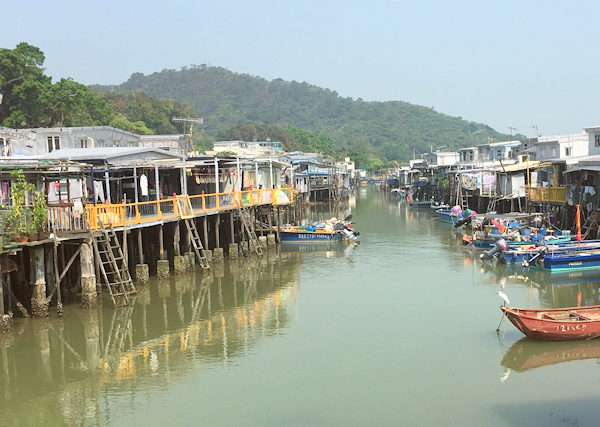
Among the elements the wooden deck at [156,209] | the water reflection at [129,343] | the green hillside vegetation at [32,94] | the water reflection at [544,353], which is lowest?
the water reflection at [544,353]

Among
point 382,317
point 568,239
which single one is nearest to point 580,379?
point 382,317

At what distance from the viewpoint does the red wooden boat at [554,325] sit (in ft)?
61.0

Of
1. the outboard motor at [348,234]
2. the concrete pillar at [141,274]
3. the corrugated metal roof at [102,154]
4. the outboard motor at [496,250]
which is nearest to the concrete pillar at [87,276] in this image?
the concrete pillar at [141,274]

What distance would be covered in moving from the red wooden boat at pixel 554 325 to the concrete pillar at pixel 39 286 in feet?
46.5

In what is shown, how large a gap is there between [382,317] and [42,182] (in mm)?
12644

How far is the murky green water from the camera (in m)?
15.3

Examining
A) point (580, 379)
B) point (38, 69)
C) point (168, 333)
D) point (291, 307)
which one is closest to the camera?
point (580, 379)

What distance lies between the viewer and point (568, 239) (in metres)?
32.5

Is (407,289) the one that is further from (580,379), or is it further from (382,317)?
(580,379)

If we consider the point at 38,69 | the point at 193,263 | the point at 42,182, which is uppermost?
the point at 38,69

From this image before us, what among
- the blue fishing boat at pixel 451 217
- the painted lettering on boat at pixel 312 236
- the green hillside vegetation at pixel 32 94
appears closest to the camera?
the painted lettering on boat at pixel 312 236

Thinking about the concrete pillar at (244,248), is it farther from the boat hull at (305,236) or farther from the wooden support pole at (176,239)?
the wooden support pole at (176,239)

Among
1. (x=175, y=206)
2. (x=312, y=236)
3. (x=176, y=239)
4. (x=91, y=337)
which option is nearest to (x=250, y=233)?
(x=312, y=236)

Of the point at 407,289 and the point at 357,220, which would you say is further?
the point at 357,220
